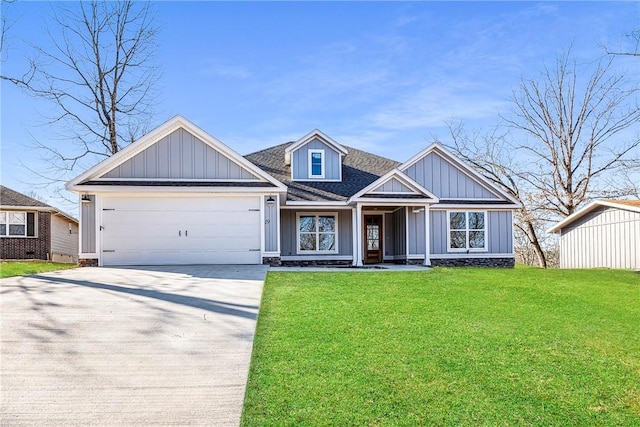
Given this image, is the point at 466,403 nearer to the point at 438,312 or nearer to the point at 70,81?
the point at 438,312

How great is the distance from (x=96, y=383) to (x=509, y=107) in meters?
28.7

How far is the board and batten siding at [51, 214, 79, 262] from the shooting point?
2545 cm

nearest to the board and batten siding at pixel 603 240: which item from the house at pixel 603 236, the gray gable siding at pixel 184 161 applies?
the house at pixel 603 236

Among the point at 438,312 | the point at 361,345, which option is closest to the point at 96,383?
the point at 361,345

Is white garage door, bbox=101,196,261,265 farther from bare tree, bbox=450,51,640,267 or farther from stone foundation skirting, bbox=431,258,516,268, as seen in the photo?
bare tree, bbox=450,51,640,267

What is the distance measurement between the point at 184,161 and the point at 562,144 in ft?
71.9

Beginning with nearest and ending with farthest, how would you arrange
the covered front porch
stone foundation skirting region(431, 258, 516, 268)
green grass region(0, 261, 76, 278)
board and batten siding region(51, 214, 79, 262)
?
1. green grass region(0, 261, 76, 278)
2. the covered front porch
3. stone foundation skirting region(431, 258, 516, 268)
4. board and batten siding region(51, 214, 79, 262)

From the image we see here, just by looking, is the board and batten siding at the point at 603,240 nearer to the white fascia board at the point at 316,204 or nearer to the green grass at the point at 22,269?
the white fascia board at the point at 316,204

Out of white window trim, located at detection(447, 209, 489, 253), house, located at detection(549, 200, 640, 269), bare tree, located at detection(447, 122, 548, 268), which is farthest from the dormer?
bare tree, located at detection(447, 122, 548, 268)

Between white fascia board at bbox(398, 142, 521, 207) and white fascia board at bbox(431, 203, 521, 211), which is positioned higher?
white fascia board at bbox(398, 142, 521, 207)

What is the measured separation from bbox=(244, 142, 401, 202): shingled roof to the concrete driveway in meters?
8.12

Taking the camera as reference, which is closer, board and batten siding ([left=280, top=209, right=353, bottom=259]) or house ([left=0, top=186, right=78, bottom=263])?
board and batten siding ([left=280, top=209, right=353, bottom=259])

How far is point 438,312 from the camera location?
7.47 meters

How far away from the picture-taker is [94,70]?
78.6ft
